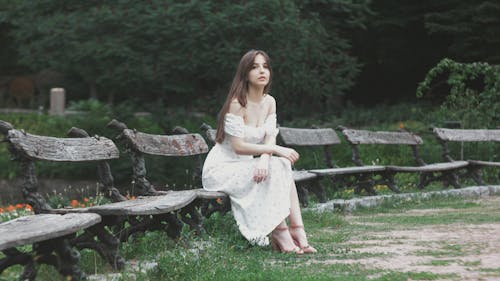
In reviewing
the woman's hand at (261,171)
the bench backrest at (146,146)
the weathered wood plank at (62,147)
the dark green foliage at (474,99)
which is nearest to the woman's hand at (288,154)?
the woman's hand at (261,171)

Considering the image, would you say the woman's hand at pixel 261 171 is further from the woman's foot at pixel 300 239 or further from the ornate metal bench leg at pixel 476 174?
→ the ornate metal bench leg at pixel 476 174

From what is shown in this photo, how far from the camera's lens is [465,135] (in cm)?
1279

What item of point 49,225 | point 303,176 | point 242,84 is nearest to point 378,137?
point 303,176

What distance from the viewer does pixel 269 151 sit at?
670cm

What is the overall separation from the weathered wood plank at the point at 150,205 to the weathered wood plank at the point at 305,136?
2974 millimetres

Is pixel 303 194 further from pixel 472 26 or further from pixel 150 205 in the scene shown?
pixel 472 26

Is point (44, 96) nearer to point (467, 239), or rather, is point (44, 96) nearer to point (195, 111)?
point (195, 111)

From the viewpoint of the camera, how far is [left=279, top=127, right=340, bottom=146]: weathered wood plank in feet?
31.5

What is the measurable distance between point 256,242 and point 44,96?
24463 millimetres

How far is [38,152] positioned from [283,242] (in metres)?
2.02

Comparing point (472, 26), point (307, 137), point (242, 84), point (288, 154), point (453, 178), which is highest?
point (472, 26)

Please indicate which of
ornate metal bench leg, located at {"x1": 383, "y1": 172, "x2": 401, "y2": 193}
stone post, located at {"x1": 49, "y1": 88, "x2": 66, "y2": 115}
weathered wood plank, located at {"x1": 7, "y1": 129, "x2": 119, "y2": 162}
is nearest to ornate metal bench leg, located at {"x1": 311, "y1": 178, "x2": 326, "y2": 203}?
ornate metal bench leg, located at {"x1": 383, "y1": 172, "x2": 401, "y2": 193}

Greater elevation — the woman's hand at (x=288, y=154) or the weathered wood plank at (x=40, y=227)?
the woman's hand at (x=288, y=154)

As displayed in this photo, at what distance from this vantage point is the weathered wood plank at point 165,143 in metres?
6.77
